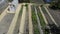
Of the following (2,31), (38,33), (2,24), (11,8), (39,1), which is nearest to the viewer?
(38,33)

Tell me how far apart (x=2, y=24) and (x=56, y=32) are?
4.56 ft

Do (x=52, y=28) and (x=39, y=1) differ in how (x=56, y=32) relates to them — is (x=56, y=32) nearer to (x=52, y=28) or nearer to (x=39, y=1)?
(x=52, y=28)

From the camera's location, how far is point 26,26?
303 cm

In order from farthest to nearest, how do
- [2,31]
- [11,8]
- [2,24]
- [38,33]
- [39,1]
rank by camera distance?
[39,1]
[11,8]
[2,24]
[2,31]
[38,33]

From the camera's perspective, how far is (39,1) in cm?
585

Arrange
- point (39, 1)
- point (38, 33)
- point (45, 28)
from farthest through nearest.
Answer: point (39, 1)
point (45, 28)
point (38, 33)

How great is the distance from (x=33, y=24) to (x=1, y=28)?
75 cm

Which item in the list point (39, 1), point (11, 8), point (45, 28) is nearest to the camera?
point (45, 28)

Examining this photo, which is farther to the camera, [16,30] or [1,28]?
[1,28]

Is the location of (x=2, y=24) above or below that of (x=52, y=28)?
above

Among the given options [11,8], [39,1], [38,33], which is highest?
[39,1]

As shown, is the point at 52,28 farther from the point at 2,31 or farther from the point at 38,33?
the point at 2,31

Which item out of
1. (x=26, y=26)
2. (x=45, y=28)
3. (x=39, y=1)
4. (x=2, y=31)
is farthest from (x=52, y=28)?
(x=39, y=1)

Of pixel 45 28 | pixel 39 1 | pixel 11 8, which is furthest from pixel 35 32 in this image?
pixel 39 1
